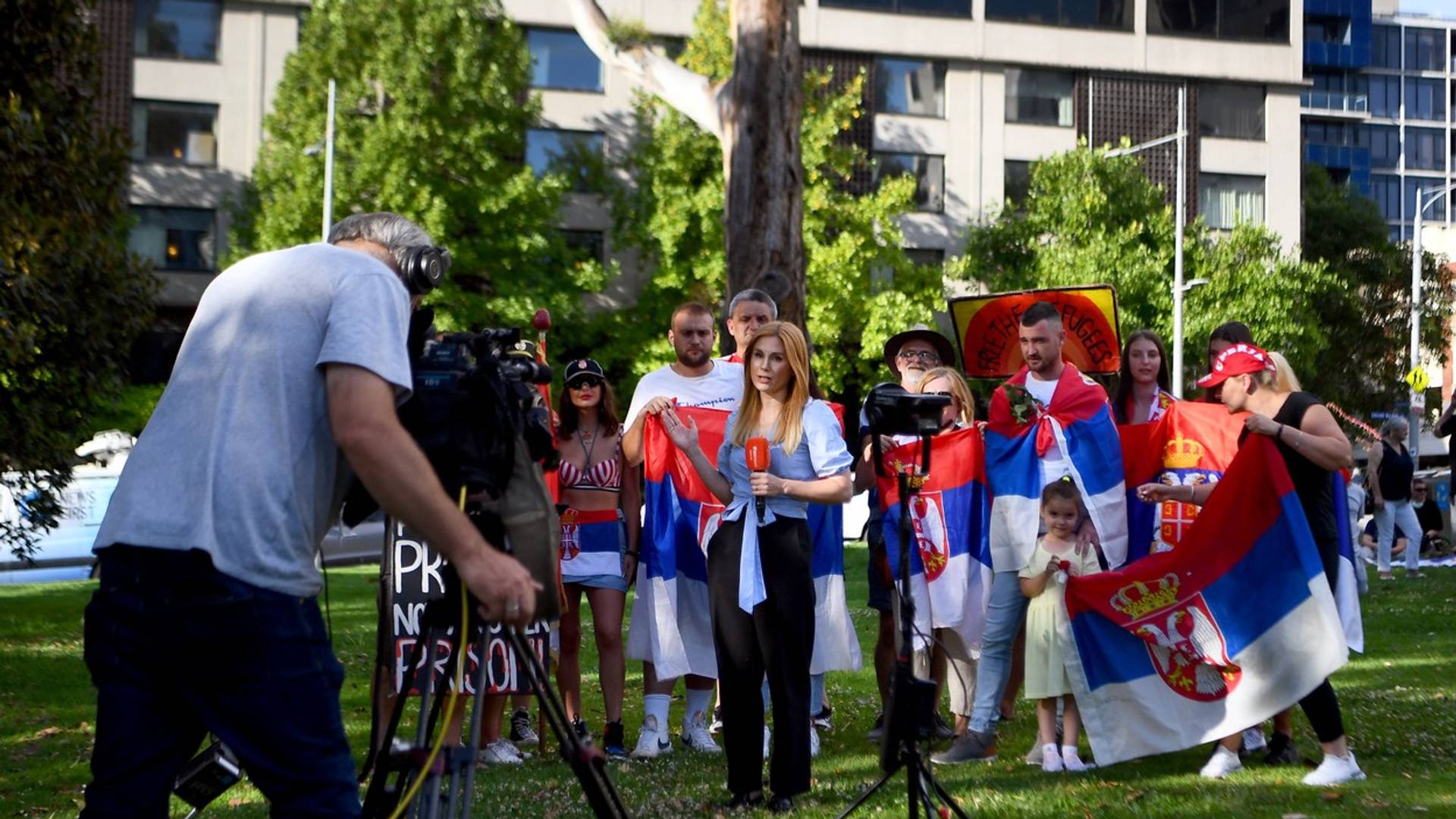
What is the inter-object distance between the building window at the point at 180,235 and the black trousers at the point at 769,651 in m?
43.9

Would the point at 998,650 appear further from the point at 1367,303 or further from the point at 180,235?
the point at 1367,303

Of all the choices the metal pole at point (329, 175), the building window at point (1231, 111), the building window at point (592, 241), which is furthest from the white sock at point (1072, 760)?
the building window at point (1231, 111)

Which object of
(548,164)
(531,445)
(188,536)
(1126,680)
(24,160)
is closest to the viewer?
(188,536)

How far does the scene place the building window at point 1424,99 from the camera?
127 meters

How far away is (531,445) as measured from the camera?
14.2 ft

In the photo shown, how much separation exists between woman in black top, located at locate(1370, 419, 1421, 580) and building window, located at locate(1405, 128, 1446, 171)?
369ft

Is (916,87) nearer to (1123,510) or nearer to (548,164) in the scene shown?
(548,164)

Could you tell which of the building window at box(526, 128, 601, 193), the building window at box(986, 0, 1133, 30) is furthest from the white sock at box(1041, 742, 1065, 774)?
the building window at box(986, 0, 1133, 30)

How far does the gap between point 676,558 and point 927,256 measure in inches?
1790

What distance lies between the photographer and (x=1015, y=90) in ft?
182

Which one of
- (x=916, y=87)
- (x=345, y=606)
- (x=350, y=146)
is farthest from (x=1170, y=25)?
(x=345, y=606)

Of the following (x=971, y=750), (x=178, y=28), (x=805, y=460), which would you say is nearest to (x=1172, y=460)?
(x=971, y=750)

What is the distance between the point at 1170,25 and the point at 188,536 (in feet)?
190

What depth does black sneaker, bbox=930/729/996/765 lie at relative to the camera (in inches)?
326
